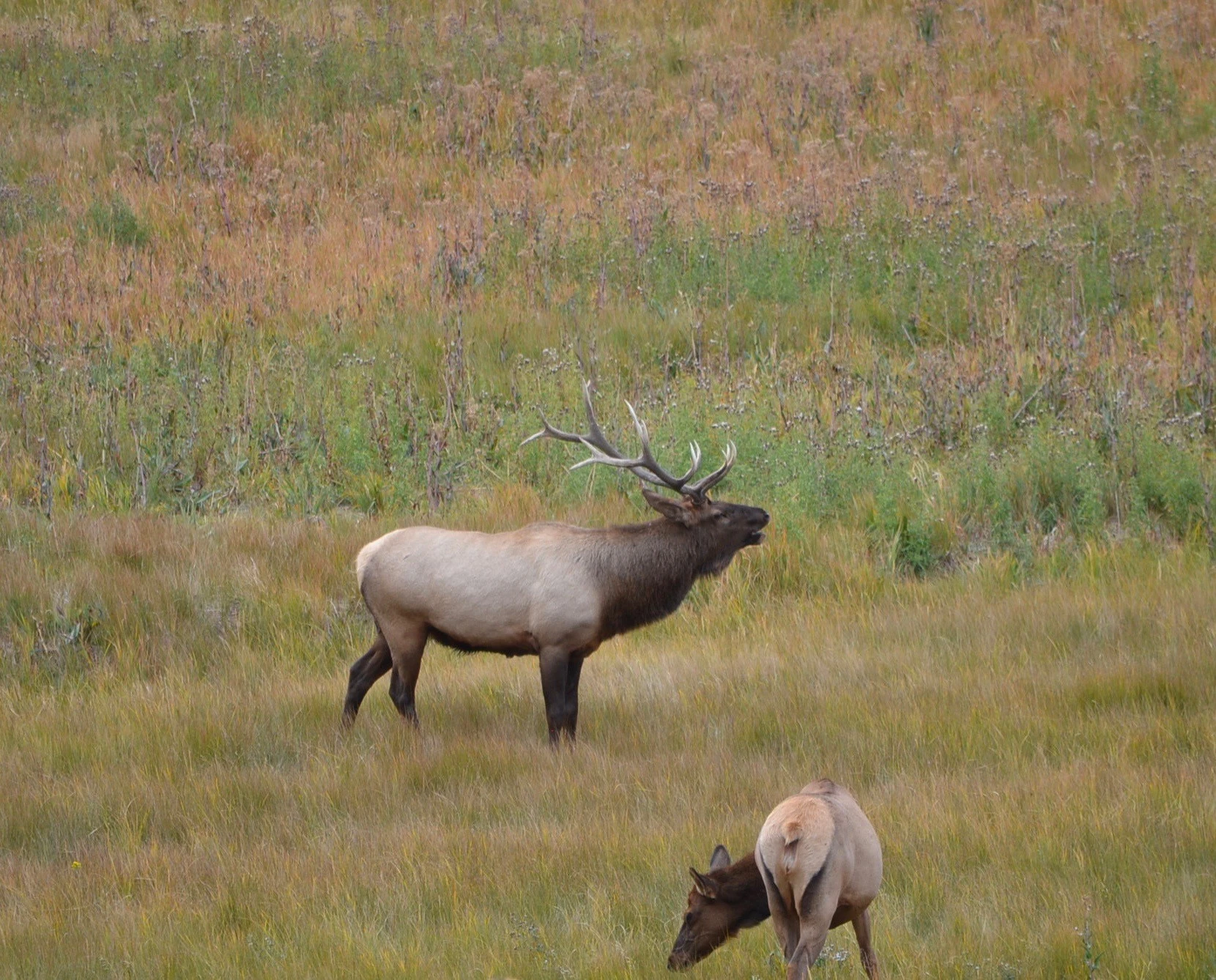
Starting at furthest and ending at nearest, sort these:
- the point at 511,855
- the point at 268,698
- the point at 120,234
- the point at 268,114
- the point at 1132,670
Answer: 1. the point at 268,114
2. the point at 120,234
3. the point at 268,698
4. the point at 1132,670
5. the point at 511,855

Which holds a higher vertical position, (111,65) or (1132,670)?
(111,65)

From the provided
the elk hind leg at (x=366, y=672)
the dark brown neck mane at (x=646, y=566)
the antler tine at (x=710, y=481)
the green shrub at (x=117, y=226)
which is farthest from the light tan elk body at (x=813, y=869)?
the green shrub at (x=117, y=226)

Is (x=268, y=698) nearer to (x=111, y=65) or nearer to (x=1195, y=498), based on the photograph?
(x=1195, y=498)

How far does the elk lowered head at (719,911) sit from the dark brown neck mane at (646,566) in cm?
294

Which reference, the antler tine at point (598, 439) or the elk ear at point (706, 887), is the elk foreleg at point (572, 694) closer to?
the antler tine at point (598, 439)

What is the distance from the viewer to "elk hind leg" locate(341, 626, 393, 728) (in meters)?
7.49

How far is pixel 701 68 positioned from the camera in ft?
62.4

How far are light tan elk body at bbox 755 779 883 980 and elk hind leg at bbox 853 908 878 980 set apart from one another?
0.22 meters

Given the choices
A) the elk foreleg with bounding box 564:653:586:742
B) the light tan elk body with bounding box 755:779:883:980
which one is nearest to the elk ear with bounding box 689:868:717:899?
the light tan elk body with bounding box 755:779:883:980

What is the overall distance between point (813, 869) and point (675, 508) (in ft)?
12.6

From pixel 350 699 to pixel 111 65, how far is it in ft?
47.0

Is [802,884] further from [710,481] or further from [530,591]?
[710,481]

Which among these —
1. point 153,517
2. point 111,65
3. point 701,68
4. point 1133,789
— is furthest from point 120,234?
point 1133,789

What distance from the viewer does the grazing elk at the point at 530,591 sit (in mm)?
7207
